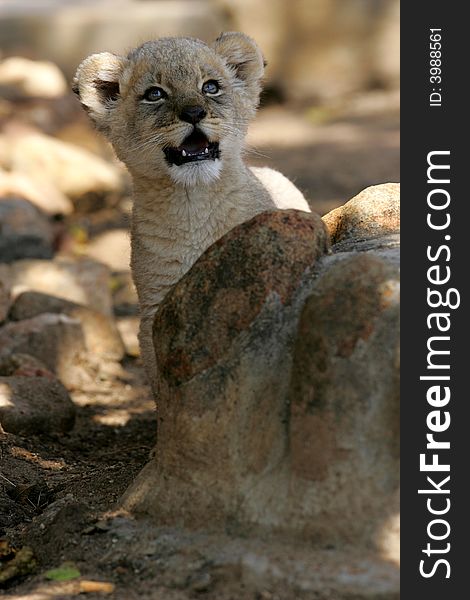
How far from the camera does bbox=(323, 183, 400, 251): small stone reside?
591 cm

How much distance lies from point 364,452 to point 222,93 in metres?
2.94

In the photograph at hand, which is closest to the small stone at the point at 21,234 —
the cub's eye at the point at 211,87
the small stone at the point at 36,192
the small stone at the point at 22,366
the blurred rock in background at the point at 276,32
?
the small stone at the point at 36,192

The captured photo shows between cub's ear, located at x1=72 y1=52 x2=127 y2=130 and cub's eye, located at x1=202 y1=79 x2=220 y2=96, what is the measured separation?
0.68 m

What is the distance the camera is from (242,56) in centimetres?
691

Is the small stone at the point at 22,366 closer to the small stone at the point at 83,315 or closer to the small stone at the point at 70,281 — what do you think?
the small stone at the point at 83,315

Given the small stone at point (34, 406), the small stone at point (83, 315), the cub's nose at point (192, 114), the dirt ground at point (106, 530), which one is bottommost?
the dirt ground at point (106, 530)

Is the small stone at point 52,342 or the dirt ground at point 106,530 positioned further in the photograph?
the small stone at point 52,342

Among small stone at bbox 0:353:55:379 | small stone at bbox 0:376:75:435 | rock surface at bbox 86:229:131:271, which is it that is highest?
rock surface at bbox 86:229:131:271

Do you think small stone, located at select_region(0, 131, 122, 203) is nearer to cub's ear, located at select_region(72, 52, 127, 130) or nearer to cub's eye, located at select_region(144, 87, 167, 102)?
cub's ear, located at select_region(72, 52, 127, 130)

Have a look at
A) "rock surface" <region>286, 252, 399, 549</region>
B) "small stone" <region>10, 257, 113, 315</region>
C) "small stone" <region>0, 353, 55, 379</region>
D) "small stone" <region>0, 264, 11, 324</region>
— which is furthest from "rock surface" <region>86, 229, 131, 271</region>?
"rock surface" <region>286, 252, 399, 549</region>

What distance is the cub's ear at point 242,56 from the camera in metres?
6.86

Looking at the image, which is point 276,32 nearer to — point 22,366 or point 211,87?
point 22,366

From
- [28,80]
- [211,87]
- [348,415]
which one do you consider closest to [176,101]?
[211,87]

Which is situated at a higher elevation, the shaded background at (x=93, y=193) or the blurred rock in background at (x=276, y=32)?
the blurred rock in background at (x=276, y=32)
